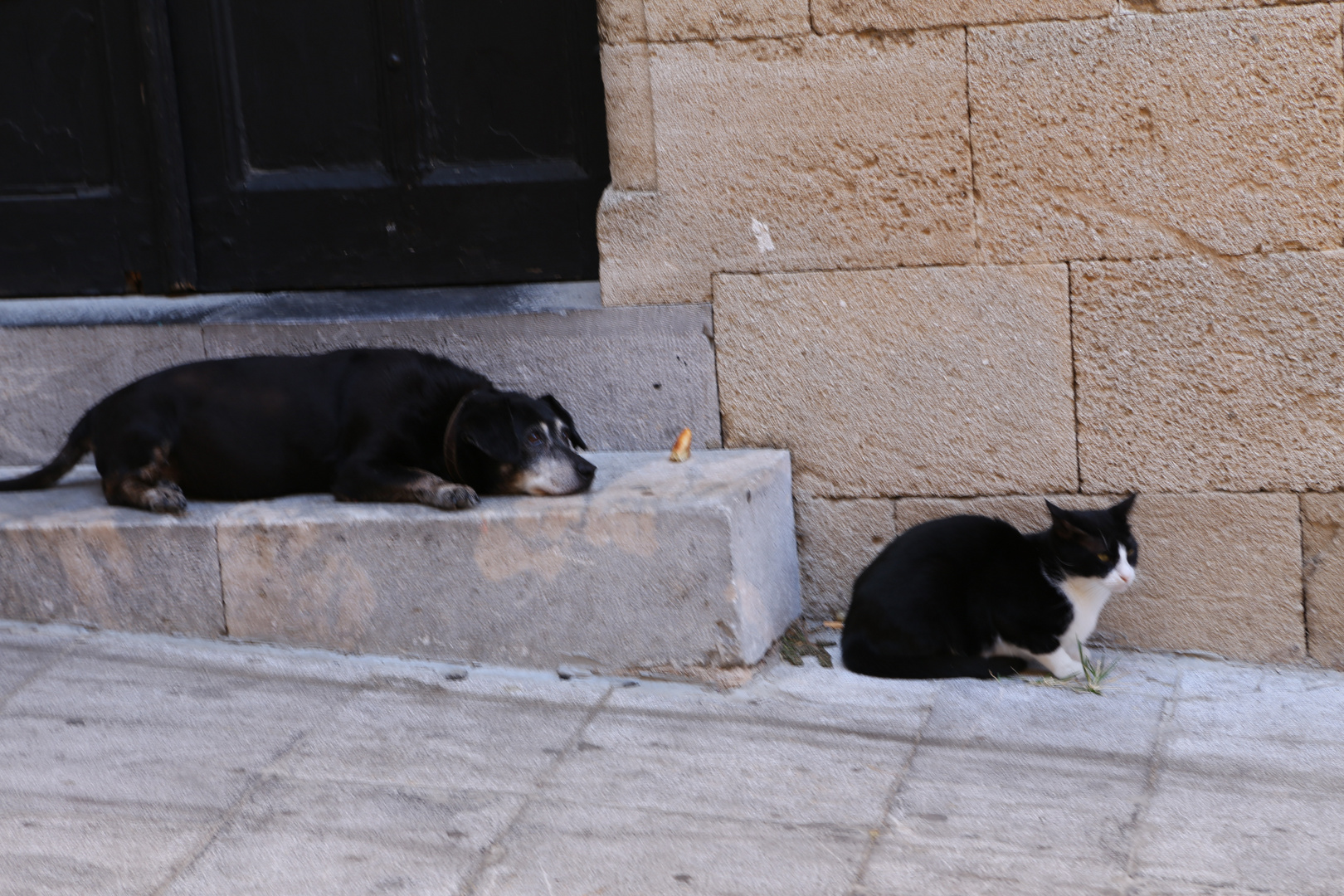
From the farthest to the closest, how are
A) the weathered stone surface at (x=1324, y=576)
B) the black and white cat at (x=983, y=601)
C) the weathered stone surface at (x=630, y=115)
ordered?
the weathered stone surface at (x=630, y=115)
the weathered stone surface at (x=1324, y=576)
the black and white cat at (x=983, y=601)

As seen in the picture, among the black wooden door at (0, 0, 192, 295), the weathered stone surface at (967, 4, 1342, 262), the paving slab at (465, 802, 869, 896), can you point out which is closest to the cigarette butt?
the weathered stone surface at (967, 4, 1342, 262)

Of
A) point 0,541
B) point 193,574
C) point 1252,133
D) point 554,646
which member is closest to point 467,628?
point 554,646

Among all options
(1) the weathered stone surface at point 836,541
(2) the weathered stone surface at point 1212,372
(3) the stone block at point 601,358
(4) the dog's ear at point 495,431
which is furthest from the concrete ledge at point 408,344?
(2) the weathered stone surface at point 1212,372

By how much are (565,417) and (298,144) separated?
1540 millimetres

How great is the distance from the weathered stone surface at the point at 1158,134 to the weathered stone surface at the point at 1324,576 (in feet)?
2.48

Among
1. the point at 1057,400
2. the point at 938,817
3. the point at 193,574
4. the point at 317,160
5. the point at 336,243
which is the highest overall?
the point at 317,160

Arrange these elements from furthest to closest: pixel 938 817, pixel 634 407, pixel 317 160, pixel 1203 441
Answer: pixel 317 160
pixel 634 407
pixel 1203 441
pixel 938 817

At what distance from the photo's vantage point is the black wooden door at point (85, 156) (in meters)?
4.70

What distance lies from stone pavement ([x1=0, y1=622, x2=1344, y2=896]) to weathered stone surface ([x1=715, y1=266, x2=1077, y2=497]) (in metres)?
0.67

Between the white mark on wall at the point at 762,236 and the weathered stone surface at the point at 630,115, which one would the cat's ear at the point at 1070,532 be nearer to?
the white mark on wall at the point at 762,236

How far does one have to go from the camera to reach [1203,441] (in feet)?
12.8

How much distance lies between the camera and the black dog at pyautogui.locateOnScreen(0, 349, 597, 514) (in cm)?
389

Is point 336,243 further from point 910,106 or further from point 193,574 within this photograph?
point 910,106

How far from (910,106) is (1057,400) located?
977 mm
